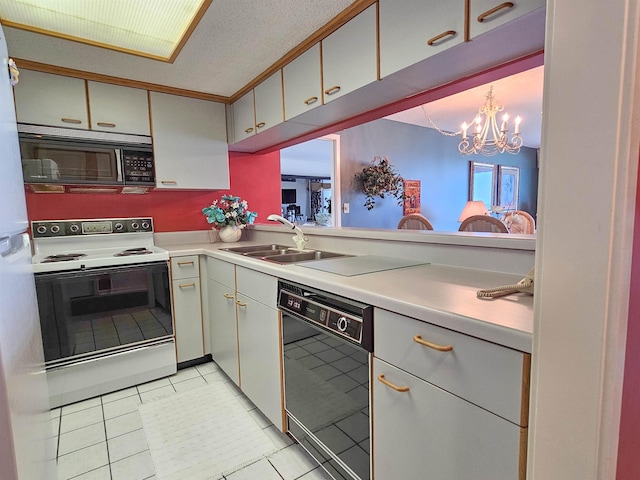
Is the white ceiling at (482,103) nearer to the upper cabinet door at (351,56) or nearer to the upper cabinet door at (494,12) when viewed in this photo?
the upper cabinet door at (351,56)

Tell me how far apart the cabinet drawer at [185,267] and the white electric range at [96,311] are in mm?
69

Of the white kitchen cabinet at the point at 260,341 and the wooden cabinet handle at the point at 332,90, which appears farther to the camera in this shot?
the wooden cabinet handle at the point at 332,90

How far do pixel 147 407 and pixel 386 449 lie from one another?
1604 millimetres

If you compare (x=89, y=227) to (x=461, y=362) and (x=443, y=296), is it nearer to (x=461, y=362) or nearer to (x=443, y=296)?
(x=443, y=296)

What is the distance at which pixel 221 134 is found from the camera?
111 inches

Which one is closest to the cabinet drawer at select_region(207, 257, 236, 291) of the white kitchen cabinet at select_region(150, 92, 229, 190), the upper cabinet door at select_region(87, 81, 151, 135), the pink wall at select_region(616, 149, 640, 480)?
the white kitchen cabinet at select_region(150, 92, 229, 190)

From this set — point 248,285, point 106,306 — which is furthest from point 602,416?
point 106,306

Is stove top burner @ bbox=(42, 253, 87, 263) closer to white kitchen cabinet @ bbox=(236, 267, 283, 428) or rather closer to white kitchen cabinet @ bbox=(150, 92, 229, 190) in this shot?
white kitchen cabinet @ bbox=(150, 92, 229, 190)

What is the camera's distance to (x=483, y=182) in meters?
6.01

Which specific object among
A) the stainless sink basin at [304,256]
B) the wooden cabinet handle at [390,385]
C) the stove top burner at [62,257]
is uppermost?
the stove top burner at [62,257]

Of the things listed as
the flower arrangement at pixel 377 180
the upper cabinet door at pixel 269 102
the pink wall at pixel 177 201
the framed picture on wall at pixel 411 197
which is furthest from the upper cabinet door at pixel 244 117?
the framed picture on wall at pixel 411 197

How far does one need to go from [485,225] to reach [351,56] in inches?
55.9

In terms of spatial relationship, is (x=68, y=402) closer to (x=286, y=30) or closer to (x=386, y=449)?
(x=386, y=449)

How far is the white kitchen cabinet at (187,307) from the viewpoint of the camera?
233 cm
